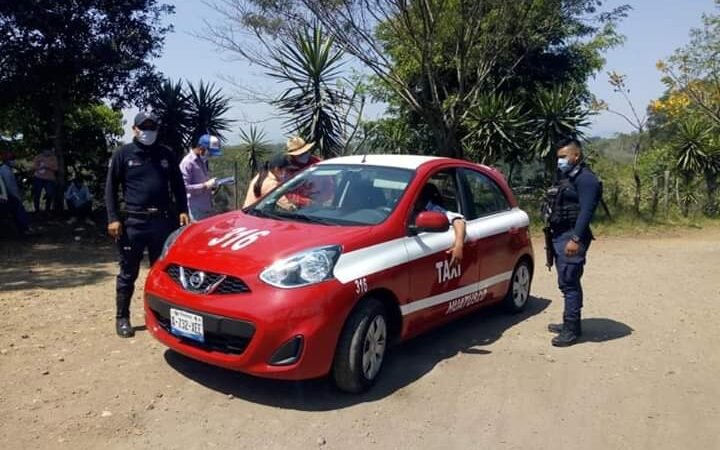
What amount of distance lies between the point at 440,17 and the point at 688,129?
7.45 meters

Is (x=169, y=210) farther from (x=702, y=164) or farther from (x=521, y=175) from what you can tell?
(x=702, y=164)

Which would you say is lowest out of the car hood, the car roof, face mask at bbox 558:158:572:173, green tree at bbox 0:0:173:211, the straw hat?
the car hood

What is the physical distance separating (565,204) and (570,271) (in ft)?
1.86

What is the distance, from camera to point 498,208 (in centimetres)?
664

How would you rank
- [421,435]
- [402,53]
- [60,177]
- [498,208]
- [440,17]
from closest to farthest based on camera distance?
1. [421,435]
2. [498,208]
3. [60,177]
4. [440,17]
5. [402,53]

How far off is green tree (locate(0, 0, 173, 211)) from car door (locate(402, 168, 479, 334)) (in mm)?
8350

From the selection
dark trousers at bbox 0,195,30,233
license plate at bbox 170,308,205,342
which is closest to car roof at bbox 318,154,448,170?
license plate at bbox 170,308,205,342

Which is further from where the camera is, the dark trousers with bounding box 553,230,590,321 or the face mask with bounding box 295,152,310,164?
the face mask with bounding box 295,152,310,164

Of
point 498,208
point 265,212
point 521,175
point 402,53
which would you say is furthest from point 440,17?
point 265,212

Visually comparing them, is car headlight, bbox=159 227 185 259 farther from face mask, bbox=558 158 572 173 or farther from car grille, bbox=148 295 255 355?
face mask, bbox=558 158 572 173

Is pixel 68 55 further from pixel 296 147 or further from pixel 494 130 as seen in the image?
pixel 494 130

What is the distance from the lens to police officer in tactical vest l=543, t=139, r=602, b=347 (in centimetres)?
579

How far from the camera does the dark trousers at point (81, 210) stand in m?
12.5

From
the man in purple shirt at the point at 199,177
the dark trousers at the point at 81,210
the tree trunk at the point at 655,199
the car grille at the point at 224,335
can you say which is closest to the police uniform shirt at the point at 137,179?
the car grille at the point at 224,335
